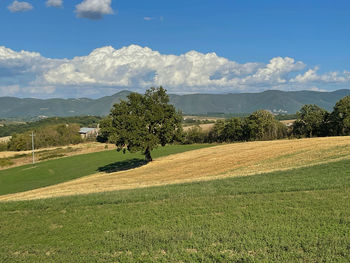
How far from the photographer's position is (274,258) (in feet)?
28.5

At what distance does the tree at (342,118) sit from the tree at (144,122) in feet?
168

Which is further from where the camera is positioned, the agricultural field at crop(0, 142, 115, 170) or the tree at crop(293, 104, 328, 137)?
the tree at crop(293, 104, 328, 137)

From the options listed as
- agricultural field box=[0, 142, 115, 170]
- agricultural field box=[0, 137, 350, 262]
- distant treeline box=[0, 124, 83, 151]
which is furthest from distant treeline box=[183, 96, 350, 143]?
distant treeline box=[0, 124, 83, 151]

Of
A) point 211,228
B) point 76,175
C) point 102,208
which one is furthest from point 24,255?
point 76,175

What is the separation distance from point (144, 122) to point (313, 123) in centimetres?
6050

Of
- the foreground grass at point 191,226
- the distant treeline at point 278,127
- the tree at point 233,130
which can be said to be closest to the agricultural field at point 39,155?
the distant treeline at point 278,127

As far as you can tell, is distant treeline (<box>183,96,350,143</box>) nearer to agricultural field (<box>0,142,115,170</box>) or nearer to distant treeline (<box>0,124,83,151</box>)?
agricultural field (<box>0,142,115,170</box>)

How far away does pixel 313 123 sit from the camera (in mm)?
87562

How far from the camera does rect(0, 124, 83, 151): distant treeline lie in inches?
5202

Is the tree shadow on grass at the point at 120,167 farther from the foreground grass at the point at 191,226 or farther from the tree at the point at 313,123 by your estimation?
the tree at the point at 313,123

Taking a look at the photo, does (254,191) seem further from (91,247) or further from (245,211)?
(91,247)

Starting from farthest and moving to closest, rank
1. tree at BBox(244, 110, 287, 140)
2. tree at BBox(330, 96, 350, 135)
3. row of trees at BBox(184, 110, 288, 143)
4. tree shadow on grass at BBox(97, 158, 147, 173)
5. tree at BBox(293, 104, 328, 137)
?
1. row of trees at BBox(184, 110, 288, 143)
2. tree at BBox(244, 110, 287, 140)
3. tree at BBox(293, 104, 328, 137)
4. tree at BBox(330, 96, 350, 135)
5. tree shadow on grass at BBox(97, 158, 147, 173)

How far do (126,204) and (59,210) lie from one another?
356 cm

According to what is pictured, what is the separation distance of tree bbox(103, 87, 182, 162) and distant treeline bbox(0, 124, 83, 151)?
101 metres
